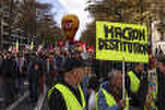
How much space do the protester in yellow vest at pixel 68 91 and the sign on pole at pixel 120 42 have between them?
33.1 inches

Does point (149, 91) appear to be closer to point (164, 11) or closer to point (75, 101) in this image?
point (75, 101)

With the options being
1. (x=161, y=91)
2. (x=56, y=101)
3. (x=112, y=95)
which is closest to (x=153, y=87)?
(x=161, y=91)

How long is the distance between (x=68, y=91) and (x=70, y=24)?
64.4ft

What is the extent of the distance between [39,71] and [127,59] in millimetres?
6062

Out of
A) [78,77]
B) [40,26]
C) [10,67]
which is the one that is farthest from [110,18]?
[78,77]

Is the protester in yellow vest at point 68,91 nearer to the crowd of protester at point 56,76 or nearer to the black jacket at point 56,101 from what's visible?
the black jacket at point 56,101

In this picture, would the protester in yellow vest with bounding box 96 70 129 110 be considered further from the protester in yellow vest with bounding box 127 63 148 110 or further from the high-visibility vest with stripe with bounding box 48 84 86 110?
the protester in yellow vest with bounding box 127 63 148 110

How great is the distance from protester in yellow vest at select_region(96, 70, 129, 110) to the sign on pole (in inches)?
14.7

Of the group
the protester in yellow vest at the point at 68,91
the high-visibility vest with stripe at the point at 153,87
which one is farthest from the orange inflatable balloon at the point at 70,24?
the protester in yellow vest at the point at 68,91

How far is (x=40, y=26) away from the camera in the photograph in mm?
5336

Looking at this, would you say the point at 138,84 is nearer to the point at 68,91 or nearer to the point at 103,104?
the point at 103,104

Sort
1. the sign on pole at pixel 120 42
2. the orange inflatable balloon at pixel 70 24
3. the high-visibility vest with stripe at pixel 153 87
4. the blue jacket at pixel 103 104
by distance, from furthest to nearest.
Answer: the orange inflatable balloon at pixel 70 24 → the high-visibility vest with stripe at pixel 153 87 → the sign on pole at pixel 120 42 → the blue jacket at pixel 103 104

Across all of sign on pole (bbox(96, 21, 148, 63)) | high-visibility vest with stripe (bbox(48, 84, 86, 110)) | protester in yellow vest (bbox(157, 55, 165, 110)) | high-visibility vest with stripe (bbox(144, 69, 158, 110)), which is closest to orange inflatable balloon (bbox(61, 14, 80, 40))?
high-visibility vest with stripe (bbox(144, 69, 158, 110))

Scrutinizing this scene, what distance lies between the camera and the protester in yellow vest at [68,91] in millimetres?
2889
